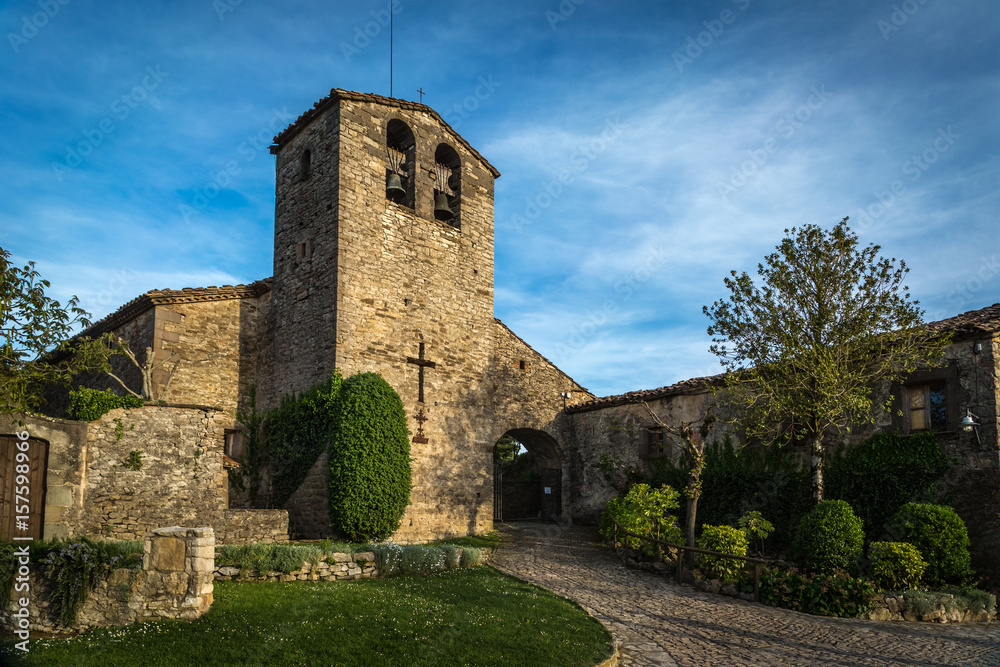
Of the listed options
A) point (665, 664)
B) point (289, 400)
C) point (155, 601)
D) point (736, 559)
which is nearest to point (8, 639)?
point (155, 601)

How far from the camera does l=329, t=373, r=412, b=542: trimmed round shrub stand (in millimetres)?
16359

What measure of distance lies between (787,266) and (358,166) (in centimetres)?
1111

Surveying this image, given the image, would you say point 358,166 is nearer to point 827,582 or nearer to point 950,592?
point 827,582

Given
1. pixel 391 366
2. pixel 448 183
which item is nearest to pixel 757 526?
pixel 391 366

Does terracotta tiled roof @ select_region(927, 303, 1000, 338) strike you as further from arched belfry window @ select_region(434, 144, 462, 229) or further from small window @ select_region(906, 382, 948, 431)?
arched belfry window @ select_region(434, 144, 462, 229)

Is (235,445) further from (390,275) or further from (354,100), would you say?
(354,100)

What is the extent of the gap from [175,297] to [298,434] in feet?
16.0

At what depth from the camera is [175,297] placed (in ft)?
59.6

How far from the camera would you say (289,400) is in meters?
18.2

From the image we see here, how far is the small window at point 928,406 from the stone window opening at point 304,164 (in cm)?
1615

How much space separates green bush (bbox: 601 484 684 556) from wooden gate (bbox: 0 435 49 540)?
11.6m

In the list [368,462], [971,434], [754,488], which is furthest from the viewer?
[754,488]

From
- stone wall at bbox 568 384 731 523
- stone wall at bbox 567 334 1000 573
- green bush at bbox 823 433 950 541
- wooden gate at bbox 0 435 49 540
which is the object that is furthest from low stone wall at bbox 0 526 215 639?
stone wall at bbox 568 384 731 523

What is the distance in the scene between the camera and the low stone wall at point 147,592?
807 centimetres
